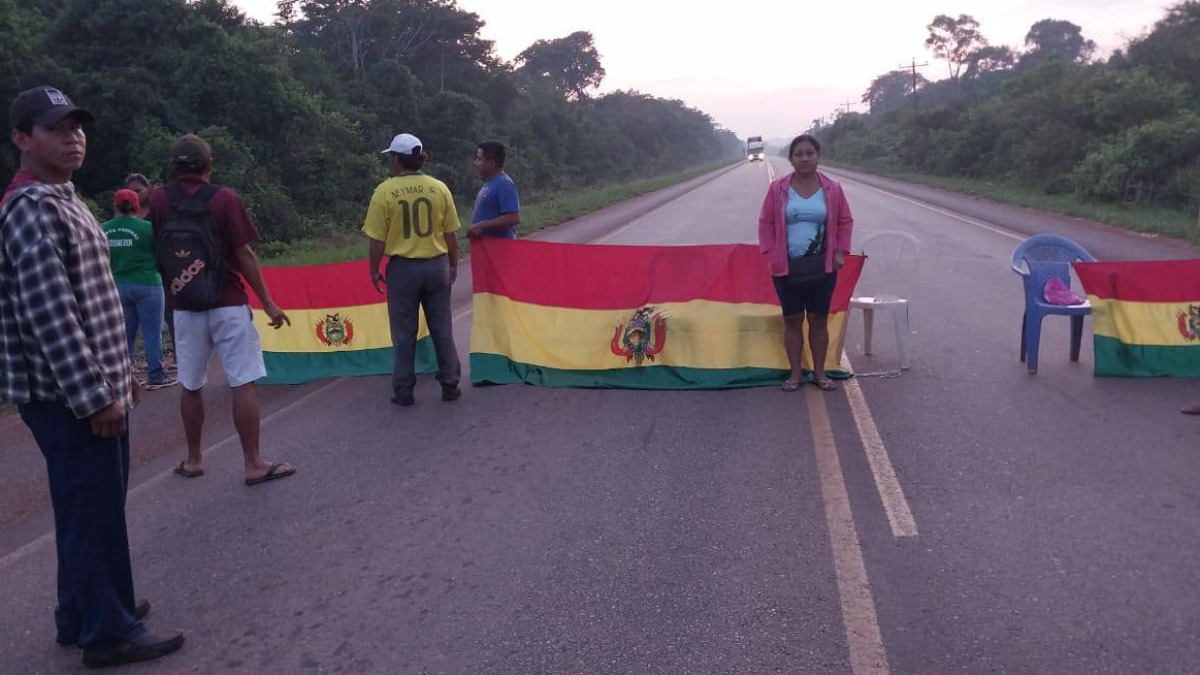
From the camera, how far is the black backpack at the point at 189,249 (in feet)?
17.4

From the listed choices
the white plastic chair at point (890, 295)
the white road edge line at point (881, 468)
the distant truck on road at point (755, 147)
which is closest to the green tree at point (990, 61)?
the distant truck on road at point (755, 147)

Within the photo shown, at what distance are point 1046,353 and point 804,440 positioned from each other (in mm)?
3265

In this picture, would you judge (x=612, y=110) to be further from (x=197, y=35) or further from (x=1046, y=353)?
(x=1046, y=353)

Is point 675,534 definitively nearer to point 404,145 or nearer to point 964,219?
point 404,145

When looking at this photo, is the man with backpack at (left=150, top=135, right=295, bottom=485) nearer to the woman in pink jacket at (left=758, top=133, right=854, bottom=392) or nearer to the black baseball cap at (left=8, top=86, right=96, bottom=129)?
the black baseball cap at (left=8, top=86, right=96, bottom=129)

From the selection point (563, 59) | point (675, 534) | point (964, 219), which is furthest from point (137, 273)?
point (563, 59)

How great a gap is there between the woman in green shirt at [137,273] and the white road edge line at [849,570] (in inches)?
211

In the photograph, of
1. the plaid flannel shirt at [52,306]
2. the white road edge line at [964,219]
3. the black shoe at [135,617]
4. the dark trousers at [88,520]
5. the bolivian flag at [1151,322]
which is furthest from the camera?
the white road edge line at [964,219]

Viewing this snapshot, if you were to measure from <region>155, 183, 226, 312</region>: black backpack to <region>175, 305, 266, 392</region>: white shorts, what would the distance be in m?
0.11

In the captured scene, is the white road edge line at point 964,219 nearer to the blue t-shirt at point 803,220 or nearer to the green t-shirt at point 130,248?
the blue t-shirt at point 803,220

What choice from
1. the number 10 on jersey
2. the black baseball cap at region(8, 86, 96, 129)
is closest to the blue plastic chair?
the number 10 on jersey

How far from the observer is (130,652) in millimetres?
3699

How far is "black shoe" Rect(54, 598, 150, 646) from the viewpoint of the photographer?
12.6 feet

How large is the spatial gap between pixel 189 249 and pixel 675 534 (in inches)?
115
